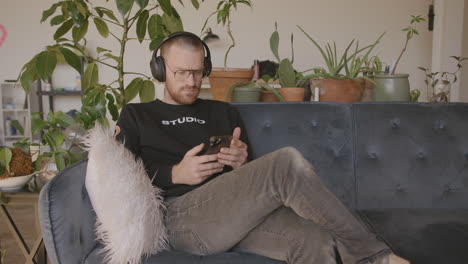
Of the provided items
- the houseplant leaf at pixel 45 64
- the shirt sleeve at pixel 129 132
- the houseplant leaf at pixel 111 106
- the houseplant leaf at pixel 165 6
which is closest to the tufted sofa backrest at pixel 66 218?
the shirt sleeve at pixel 129 132

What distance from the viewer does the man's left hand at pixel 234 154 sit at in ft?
4.01

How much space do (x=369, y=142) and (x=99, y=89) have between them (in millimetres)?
1270

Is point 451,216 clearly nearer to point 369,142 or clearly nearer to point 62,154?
point 369,142

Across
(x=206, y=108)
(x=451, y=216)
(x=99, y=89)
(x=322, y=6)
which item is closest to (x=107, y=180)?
(x=206, y=108)

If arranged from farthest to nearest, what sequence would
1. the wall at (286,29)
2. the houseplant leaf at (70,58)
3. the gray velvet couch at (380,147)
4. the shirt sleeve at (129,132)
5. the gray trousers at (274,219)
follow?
1. the wall at (286,29)
2. the gray velvet couch at (380,147)
3. the houseplant leaf at (70,58)
4. the shirt sleeve at (129,132)
5. the gray trousers at (274,219)

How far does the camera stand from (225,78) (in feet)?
5.90

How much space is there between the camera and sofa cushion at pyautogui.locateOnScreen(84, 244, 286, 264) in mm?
1044

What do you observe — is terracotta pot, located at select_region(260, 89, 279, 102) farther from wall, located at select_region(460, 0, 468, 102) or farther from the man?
wall, located at select_region(460, 0, 468, 102)

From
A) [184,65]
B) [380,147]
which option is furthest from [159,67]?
[380,147]

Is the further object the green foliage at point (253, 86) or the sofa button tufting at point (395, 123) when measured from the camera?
the green foliage at point (253, 86)

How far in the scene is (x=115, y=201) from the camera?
3.36 feet

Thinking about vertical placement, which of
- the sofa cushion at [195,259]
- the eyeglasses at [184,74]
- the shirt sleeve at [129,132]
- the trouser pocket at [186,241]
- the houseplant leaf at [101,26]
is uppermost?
the houseplant leaf at [101,26]

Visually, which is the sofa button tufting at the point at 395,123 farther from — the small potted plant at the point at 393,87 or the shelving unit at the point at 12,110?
the shelving unit at the point at 12,110

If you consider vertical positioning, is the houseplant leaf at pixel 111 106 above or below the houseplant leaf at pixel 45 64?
below
